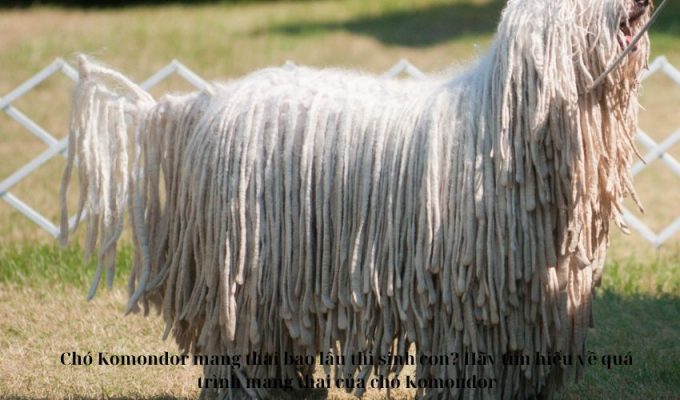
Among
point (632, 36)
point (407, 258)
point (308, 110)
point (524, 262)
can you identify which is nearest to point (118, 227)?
point (308, 110)

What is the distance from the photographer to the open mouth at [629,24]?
3.34 metres

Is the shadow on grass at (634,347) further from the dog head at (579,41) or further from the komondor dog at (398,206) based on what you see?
the dog head at (579,41)

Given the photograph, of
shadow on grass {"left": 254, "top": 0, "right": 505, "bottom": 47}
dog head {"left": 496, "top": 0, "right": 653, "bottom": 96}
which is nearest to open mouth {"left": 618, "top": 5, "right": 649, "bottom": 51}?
dog head {"left": 496, "top": 0, "right": 653, "bottom": 96}

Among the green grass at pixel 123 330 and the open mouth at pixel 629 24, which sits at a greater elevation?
the open mouth at pixel 629 24

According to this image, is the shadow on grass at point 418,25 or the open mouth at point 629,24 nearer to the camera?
the open mouth at point 629,24

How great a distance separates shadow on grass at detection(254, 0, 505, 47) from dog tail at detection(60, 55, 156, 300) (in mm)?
9480

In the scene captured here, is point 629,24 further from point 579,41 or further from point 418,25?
point 418,25

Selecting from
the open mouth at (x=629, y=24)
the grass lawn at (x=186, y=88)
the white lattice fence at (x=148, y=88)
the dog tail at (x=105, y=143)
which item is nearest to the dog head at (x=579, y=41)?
the open mouth at (x=629, y=24)

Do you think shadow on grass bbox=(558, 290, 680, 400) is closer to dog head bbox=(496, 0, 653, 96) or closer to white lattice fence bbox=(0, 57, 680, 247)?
white lattice fence bbox=(0, 57, 680, 247)

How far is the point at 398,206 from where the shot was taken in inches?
137

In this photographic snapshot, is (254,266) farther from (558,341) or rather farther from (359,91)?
(558,341)

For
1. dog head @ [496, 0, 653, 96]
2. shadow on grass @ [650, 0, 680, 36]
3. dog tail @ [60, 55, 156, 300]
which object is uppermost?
shadow on grass @ [650, 0, 680, 36]

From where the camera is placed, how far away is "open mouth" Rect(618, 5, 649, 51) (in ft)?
11.0

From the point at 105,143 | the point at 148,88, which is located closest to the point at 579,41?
the point at 105,143
